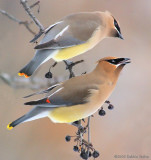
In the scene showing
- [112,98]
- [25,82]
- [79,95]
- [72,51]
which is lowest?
[112,98]

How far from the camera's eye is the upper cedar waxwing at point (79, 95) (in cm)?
161

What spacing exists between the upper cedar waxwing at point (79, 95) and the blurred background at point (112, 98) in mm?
1647

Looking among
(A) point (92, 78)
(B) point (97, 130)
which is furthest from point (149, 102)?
(A) point (92, 78)

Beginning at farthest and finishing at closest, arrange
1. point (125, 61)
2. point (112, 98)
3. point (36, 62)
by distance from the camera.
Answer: point (112, 98)
point (36, 62)
point (125, 61)

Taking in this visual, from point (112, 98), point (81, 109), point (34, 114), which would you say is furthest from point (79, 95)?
point (112, 98)

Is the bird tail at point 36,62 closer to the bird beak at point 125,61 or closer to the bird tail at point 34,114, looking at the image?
the bird tail at point 34,114

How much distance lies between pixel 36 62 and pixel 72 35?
25cm

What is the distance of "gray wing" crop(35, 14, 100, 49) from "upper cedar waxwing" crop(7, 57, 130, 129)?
0.18m

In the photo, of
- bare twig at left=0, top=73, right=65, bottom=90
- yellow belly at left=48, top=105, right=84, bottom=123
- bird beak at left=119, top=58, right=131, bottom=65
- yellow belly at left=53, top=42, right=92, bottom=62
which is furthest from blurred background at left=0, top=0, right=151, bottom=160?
bird beak at left=119, top=58, right=131, bottom=65

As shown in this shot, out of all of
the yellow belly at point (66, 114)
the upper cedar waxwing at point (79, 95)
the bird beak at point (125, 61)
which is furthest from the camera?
the yellow belly at point (66, 114)

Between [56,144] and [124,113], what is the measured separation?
775mm

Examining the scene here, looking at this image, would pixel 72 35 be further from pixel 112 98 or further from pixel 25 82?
pixel 112 98

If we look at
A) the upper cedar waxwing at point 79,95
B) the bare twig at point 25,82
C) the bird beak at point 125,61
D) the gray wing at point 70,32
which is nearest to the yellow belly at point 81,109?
the upper cedar waxwing at point 79,95

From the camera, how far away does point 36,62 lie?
1.65 metres
